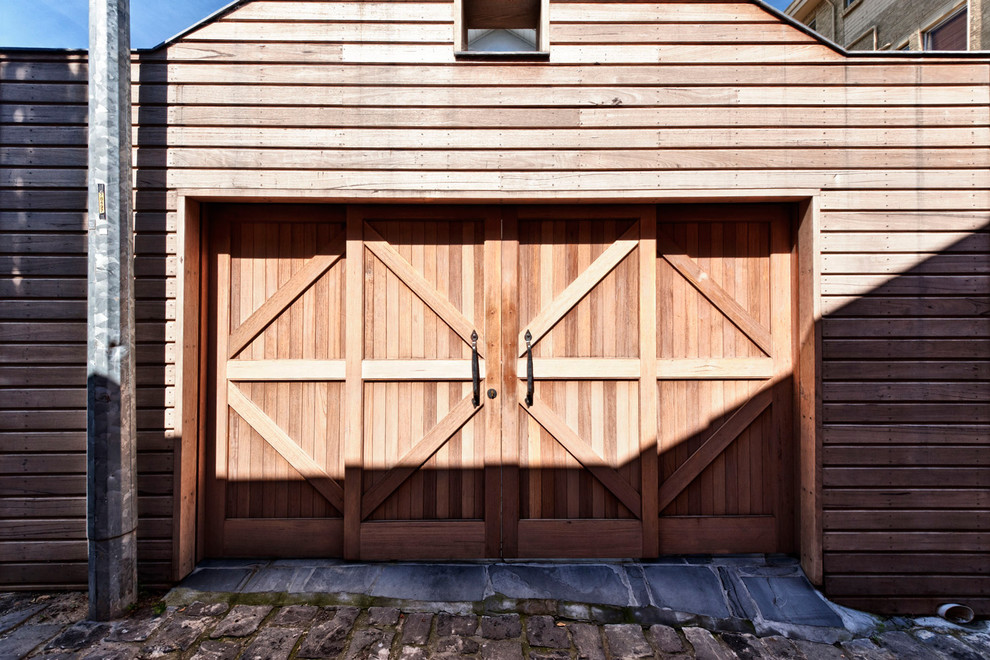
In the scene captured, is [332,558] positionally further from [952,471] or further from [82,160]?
[952,471]

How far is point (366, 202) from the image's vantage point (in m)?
2.73

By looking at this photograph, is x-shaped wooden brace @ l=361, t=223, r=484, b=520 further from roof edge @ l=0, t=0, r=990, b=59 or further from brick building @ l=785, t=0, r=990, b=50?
brick building @ l=785, t=0, r=990, b=50

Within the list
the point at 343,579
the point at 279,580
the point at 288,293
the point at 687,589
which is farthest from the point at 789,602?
the point at 288,293

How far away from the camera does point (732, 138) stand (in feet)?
8.70

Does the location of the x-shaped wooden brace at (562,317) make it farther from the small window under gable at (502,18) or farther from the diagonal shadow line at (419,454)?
the small window under gable at (502,18)

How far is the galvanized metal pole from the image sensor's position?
7.68 ft

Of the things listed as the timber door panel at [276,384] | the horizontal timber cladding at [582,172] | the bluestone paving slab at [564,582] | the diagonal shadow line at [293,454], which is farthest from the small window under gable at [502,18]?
the bluestone paving slab at [564,582]

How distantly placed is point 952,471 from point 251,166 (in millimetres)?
4264

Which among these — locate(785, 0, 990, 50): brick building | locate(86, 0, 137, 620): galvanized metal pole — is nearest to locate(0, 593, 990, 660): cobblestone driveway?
locate(86, 0, 137, 620): galvanized metal pole

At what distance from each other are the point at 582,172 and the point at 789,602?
2.58 meters

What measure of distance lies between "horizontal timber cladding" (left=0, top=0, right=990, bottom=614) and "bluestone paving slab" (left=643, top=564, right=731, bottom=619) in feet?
2.25

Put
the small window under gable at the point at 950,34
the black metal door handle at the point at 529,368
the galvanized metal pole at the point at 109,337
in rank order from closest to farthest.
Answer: the galvanized metal pole at the point at 109,337
the black metal door handle at the point at 529,368
the small window under gable at the point at 950,34

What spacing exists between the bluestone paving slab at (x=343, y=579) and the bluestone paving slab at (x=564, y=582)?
2.23 ft

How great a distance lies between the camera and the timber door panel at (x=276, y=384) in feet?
9.20
